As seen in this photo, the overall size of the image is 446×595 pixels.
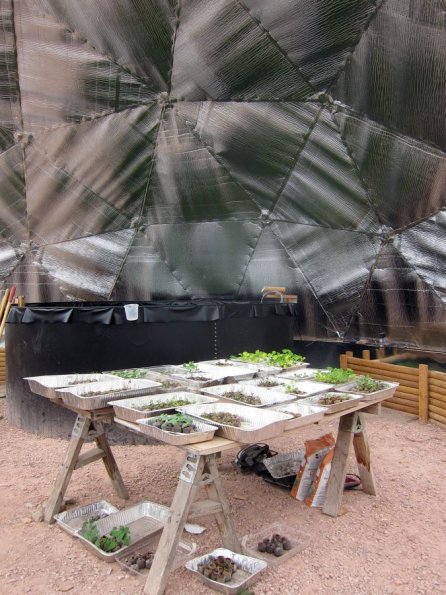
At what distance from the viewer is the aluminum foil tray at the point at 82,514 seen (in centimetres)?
396

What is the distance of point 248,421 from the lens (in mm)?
3363

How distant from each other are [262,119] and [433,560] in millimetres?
7030

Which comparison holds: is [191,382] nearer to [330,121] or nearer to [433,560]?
[433,560]

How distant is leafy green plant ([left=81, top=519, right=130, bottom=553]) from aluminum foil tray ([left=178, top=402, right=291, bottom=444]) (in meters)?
1.00

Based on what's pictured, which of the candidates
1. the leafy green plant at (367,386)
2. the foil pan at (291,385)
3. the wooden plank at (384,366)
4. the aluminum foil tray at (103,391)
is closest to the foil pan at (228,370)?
the foil pan at (291,385)

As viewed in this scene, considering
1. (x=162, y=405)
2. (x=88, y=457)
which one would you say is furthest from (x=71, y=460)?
(x=162, y=405)

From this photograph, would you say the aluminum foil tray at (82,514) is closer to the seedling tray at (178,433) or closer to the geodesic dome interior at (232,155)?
the seedling tray at (178,433)

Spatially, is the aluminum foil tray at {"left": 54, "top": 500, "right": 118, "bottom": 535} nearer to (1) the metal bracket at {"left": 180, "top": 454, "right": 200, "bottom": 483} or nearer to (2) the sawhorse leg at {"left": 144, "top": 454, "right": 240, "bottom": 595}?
(2) the sawhorse leg at {"left": 144, "top": 454, "right": 240, "bottom": 595}

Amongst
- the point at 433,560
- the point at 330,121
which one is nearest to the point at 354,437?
the point at 433,560

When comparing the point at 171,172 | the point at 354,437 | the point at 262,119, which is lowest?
the point at 354,437

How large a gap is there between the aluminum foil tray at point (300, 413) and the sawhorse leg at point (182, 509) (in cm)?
55

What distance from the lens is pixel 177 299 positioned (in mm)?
10250

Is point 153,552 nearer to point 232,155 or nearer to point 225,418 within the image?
point 225,418

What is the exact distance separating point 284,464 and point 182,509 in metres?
2.17
